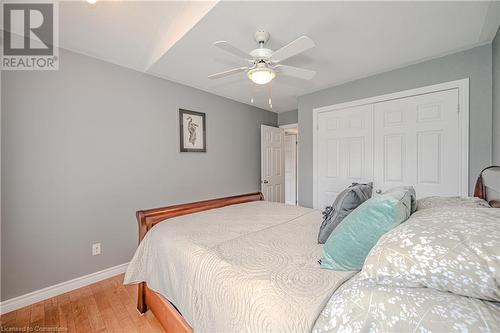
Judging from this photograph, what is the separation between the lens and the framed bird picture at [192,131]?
305cm

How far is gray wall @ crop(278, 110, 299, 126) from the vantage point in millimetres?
4398

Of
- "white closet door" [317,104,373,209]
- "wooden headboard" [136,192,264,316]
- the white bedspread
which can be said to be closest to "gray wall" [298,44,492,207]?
"white closet door" [317,104,373,209]

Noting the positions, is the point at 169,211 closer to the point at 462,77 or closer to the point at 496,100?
the point at 496,100

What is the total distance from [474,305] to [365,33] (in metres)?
2.09

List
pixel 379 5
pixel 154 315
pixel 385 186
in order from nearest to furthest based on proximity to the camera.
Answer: pixel 379 5, pixel 154 315, pixel 385 186

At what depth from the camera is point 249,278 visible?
2.95 feet

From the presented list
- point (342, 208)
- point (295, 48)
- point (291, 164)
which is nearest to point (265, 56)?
point (295, 48)

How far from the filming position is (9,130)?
71.0 inches

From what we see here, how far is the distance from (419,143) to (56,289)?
4193 mm

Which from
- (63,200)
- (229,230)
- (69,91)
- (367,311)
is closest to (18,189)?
(63,200)

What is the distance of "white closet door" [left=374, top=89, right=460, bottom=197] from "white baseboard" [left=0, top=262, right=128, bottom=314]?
3.43 metres

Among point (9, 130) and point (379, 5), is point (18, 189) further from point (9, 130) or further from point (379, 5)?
point (379, 5)

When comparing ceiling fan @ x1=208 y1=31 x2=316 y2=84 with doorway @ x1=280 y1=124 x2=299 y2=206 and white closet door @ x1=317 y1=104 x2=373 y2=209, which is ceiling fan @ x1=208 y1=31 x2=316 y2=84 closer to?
white closet door @ x1=317 y1=104 x2=373 y2=209

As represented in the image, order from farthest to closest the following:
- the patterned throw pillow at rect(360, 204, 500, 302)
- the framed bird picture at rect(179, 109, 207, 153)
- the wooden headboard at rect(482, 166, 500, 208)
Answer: the framed bird picture at rect(179, 109, 207, 153) < the wooden headboard at rect(482, 166, 500, 208) < the patterned throw pillow at rect(360, 204, 500, 302)
